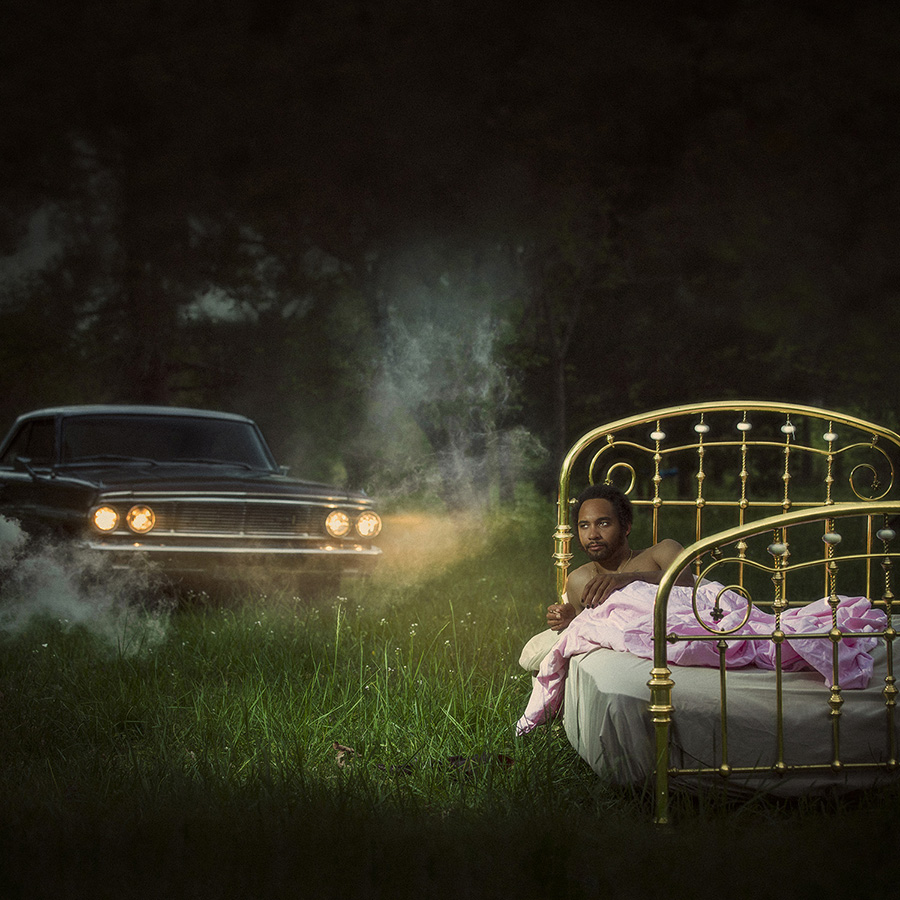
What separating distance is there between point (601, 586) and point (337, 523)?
289cm

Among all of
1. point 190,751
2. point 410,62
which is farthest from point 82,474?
point 410,62

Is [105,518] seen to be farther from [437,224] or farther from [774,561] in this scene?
[437,224]

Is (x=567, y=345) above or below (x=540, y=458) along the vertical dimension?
above

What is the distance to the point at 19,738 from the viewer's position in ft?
13.0

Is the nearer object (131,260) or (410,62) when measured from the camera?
(410,62)

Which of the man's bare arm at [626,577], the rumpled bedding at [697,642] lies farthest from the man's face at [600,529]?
the rumpled bedding at [697,642]

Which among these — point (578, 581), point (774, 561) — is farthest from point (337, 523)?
point (774, 561)

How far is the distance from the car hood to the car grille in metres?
0.09

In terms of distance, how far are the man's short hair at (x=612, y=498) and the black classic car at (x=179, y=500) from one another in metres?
2.47

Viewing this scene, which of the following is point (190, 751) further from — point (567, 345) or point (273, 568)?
point (567, 345)

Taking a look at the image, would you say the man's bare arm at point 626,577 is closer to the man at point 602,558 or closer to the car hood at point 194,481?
the man at point 602,558

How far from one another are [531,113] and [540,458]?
4719mm

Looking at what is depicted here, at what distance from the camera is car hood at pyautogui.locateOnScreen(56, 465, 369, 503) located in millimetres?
5906

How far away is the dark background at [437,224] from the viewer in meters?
10.2
